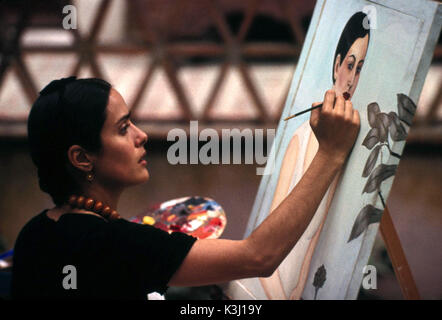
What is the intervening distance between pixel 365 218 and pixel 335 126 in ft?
0.60

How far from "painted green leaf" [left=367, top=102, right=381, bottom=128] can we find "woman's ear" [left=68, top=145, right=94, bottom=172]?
567 millimetres

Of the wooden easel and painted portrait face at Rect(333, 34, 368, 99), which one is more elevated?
painted portrait face at Rect(333, 34, 368, 99)

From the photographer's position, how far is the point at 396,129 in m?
1.13

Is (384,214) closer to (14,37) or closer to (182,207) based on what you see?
(182,207)

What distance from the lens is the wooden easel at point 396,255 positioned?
4.04 feet

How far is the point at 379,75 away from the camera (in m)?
1.18

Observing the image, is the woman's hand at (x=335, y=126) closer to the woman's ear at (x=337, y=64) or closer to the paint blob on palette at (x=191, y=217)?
the woman's ear at (x=337, y=64)

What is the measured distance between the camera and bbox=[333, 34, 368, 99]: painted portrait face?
4.09ft

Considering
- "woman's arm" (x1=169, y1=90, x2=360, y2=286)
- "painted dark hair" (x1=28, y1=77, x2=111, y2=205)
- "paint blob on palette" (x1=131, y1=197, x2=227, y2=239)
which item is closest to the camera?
"woman's arm" (x1=169, y1=90, x2=360, y2=286)

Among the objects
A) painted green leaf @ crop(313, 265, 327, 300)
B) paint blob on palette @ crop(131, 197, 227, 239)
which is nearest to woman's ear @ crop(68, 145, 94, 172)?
paint blob on palette @ crop(131, 197, 227, 239)

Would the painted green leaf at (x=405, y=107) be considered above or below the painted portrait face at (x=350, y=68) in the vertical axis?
below

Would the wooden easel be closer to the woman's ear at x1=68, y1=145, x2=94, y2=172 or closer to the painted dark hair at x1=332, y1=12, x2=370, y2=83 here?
the painted dark hair at x1=332, y1=12, x2=370, y2=83

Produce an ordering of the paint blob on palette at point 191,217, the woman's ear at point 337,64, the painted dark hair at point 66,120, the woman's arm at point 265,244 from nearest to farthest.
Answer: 1. the woman's arm at point 265,244
2. the painted dark hair at point 66,120
3. the woman's ear at point 337,64
4. the paint blob on palette at point 191,217

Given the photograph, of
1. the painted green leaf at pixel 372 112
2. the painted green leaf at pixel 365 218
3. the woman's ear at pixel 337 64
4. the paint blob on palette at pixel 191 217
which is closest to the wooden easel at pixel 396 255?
the painted green leaf at pixel 365 218
